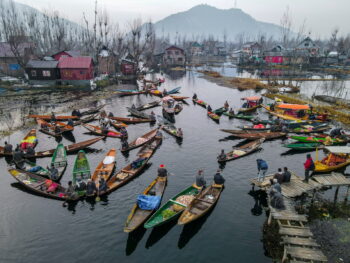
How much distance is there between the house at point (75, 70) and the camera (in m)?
63.8

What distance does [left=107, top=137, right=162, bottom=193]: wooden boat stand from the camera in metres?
21.0

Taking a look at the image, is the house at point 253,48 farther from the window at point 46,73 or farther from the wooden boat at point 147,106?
the window at point 46,73

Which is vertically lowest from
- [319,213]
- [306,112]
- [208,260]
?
[208,260]

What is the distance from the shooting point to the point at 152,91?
60625mm

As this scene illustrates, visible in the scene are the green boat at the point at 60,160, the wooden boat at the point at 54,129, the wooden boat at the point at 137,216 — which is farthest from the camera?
the wooden boat at the point at 54,129

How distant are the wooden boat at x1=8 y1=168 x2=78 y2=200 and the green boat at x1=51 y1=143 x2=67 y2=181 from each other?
5.61ft

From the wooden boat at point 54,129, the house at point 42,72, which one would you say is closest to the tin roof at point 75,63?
the house at point 42,72

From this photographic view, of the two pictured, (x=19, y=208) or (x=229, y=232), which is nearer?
(x=229, y=232)

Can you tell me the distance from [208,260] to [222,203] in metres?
5.79

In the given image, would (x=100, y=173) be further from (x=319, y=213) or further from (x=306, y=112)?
(x=306, y=112)

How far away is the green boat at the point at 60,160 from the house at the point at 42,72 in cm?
4556

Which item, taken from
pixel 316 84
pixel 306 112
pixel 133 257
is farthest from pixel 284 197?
pixel 316 84

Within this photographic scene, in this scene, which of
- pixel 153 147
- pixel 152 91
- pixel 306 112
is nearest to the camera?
pixel 153 147

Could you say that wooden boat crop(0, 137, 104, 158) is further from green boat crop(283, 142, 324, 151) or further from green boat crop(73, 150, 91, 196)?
green boat crop(283, 142, 324, 151)
